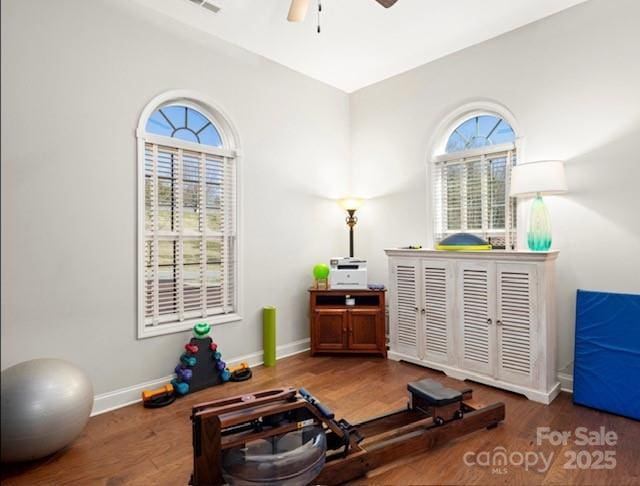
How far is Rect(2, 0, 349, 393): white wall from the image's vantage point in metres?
2.41

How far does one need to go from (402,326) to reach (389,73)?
2756 mm

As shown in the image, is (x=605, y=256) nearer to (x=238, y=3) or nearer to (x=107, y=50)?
(x=238, y=3)

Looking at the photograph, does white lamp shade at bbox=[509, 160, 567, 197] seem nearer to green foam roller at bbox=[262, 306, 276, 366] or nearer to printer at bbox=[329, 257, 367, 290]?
printer at bbox=[329, 257, 367, 290]

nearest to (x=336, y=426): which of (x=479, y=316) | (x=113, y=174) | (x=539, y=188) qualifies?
(x=479, y=316)

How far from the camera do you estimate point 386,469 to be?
1.98m

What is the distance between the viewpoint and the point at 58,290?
8.16 feet

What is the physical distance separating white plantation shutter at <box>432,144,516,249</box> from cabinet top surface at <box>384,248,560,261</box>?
472 millimetres

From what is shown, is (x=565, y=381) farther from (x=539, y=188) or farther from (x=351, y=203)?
(x=351, y=203)

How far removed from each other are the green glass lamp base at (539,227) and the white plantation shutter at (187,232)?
257 centimetres

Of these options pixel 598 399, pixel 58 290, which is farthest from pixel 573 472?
pixel 58 290

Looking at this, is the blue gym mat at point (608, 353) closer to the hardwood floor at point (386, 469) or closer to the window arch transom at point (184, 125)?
the hardwood floor at point (386, 469)

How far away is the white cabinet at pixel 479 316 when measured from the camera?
9.11 feet

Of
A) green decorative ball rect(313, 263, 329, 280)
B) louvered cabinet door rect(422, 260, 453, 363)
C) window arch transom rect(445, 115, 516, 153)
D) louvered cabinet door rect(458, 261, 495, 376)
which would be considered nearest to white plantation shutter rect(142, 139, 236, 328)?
green decorative ball rect(313, 263, 329, 280)

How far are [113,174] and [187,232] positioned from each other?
739mm
